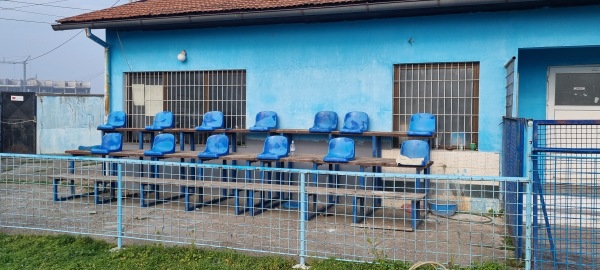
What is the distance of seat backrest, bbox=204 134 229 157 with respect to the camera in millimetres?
9625

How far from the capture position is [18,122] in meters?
18.8

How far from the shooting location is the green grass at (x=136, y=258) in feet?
18.2

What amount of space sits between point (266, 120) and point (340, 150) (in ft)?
6.37

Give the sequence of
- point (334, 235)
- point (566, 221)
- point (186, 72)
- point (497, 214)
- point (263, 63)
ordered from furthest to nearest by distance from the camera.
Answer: point (186, 72)
point (263, 63)
point (497, 214)
point (334, 235)
point (566, 221)

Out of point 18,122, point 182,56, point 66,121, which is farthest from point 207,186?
point 66,121

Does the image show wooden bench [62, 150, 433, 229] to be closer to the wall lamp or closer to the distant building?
the wall lamp

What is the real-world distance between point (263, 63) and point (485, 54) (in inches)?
154

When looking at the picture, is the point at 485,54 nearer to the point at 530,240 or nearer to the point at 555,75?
the point at 555,75

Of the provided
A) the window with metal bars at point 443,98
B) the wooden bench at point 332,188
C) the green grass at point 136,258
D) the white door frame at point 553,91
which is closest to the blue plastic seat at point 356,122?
the window with metal bars at point 443,98

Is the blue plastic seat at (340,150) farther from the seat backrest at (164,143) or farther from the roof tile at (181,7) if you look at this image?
the seat backrest at (164,143)

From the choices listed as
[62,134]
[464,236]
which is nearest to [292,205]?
[464,236]

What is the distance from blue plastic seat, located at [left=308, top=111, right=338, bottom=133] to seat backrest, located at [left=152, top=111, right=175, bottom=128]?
3.01 meters

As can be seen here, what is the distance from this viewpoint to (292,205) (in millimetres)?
9289

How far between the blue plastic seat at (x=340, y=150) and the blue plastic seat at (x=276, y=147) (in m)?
0.80
